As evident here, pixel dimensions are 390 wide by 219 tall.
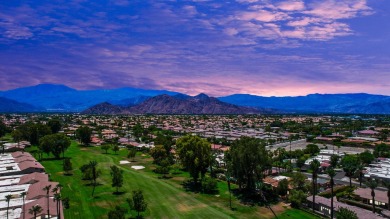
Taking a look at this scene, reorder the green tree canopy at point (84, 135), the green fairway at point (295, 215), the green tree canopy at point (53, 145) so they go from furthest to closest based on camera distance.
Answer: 1. the green tree canopy at point (84, 135)
2. the green tree canopy at point (53, 145)
3. the green fairway at point (295, 215)

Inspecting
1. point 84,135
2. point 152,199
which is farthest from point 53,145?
point 152,199

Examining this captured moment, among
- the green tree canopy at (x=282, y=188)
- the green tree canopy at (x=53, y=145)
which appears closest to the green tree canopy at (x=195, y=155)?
the green tree canopy at (x=282, y=188)

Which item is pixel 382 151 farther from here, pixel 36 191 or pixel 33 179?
pixel 33 179

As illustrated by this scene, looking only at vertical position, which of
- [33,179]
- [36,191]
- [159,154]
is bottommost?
[36,191]

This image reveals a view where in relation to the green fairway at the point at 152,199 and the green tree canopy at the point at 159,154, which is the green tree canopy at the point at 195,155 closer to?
the green fairway at the point at 152,199

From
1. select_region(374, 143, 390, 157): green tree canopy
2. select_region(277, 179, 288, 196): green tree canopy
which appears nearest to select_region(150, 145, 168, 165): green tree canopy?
select_region(277, 179, 288, 196): green tree canopy

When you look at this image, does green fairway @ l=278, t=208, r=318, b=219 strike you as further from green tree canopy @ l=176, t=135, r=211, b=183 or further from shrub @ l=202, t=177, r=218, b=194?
green tree canopy @ l=176, t=135, r=211, b=183
